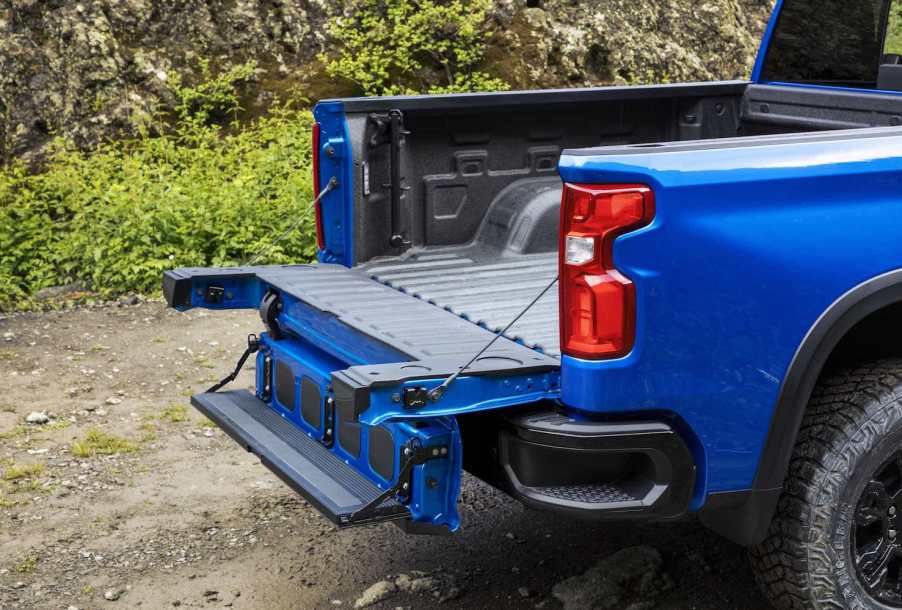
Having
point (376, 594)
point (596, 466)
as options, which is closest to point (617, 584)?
point (376, 594)

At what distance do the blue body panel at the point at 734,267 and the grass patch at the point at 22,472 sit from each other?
9.72ft

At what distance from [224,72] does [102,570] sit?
6483mm

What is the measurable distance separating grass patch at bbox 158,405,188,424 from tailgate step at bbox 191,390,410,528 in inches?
62.5

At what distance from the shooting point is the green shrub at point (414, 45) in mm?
10055

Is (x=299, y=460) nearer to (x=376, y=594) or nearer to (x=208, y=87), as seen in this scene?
(x=376, y=594)

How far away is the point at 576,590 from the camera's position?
3.88m

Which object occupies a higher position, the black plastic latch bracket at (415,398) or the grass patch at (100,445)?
the black plastic latch bracket at (415,398)

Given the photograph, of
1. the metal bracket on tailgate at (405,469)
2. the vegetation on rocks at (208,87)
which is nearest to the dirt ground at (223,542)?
the metal bracket on tailgate at (405,469)

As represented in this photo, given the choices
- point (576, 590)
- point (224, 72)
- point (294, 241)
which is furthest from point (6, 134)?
point (576, 590)

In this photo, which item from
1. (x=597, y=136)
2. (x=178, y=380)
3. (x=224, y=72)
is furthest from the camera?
(x=224, y=72)

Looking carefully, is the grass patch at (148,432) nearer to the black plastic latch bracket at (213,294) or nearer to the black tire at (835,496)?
the black plastic latch bracket at (213,294)

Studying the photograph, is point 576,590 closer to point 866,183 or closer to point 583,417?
point 583,417

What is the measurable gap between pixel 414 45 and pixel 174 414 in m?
5.37

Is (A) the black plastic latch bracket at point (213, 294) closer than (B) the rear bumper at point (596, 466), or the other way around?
(B) the rear bumper at point (596, 466)
